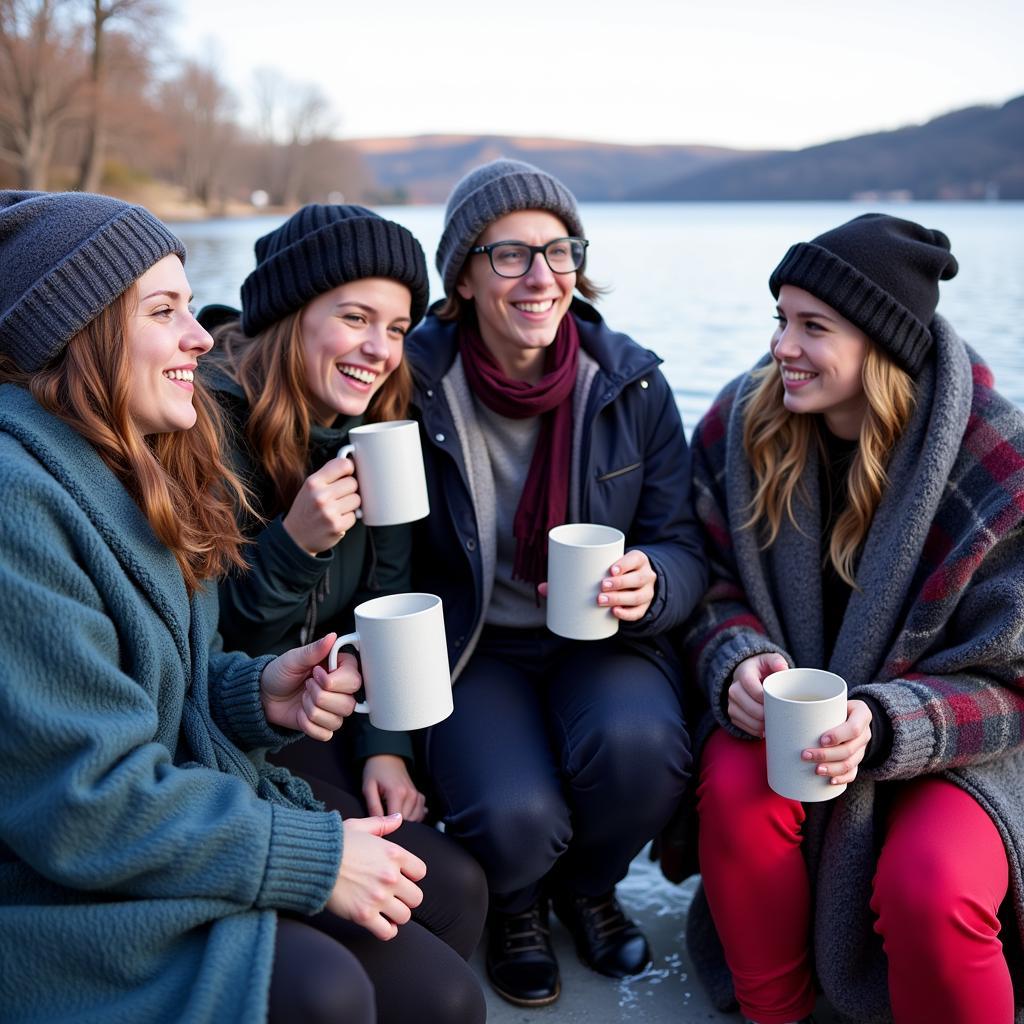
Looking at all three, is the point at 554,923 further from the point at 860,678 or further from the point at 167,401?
the point at 167,401

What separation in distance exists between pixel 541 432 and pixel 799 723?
44.7 inches

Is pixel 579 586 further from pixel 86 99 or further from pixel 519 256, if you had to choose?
pixel 86 99

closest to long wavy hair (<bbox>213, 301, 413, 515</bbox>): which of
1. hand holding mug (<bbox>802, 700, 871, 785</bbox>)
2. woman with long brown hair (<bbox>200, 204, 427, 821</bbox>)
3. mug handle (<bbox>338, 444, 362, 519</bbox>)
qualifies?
woman with long brown hair (<bbox>200, 204, 427, 821</bbox>)

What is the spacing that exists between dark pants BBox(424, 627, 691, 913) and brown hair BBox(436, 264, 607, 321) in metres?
1.02

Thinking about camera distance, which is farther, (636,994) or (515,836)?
(636,994)

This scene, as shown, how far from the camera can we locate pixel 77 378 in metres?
1.64

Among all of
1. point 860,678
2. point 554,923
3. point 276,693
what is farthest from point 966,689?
point 276,693

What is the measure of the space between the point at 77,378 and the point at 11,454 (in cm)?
19

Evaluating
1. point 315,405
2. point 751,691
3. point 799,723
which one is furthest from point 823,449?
point 315,405

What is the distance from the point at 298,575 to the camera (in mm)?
2320

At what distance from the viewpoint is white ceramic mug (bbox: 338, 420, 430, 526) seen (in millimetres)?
2307

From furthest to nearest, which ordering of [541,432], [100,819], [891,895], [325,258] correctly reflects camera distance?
[541,432] → [325,258] → [891,895] → [100,819]

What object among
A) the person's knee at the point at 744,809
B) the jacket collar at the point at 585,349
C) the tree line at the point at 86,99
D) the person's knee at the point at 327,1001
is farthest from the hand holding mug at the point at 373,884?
the tree line at the point at 86,99

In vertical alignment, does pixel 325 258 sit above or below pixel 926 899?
above
